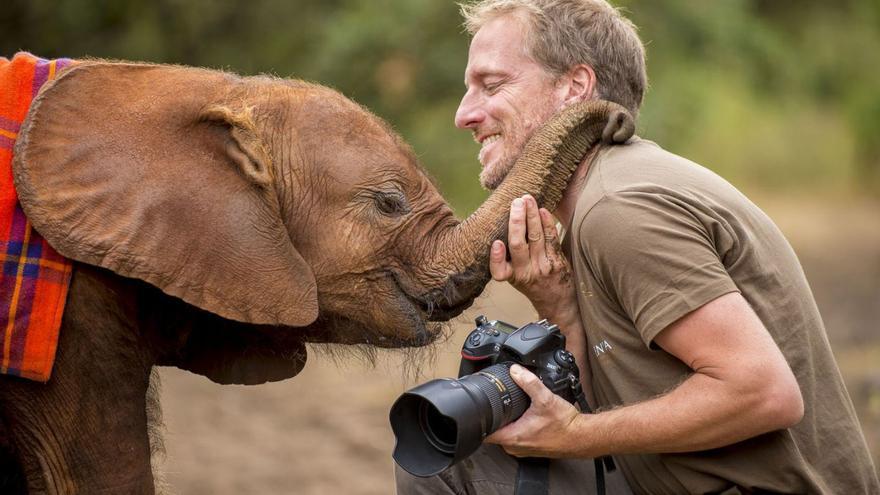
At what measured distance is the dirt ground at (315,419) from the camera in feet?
24.1

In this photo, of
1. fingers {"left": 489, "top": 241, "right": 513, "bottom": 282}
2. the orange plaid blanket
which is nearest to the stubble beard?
fingers {"left": 489, "top": 241, "right": 513, "bottom": 282}

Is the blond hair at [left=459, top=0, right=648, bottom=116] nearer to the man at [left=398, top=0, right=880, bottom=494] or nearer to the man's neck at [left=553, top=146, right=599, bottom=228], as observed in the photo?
the man at [left=398, top=0, right=880, bottom=494]

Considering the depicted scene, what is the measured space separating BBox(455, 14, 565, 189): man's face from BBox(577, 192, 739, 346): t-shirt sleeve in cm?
64

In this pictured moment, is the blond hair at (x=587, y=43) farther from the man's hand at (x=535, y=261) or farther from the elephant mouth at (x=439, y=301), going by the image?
the elephant mouth at (x=439, y=301)

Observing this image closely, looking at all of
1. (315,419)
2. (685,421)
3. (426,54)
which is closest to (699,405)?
(685,421)

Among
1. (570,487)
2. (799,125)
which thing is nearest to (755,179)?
(799,125)

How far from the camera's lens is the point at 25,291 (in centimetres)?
364

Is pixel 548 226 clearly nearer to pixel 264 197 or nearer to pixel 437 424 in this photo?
pixel 437 424

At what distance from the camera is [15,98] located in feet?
12.5

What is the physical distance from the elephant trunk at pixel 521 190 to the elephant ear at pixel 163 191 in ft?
1.49

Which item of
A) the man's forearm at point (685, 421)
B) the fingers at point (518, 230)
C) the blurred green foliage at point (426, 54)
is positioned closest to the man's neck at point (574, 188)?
the fingers at point (518, 230)

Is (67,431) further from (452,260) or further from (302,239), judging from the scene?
(452,260)

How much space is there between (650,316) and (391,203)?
37.1 inches

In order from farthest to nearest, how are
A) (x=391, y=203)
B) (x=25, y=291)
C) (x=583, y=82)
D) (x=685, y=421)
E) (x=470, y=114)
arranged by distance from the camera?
(x=470, y=114), (x=583, y=82), (x=391, y=203), (x=685, y=421), (x=25, y=291)
